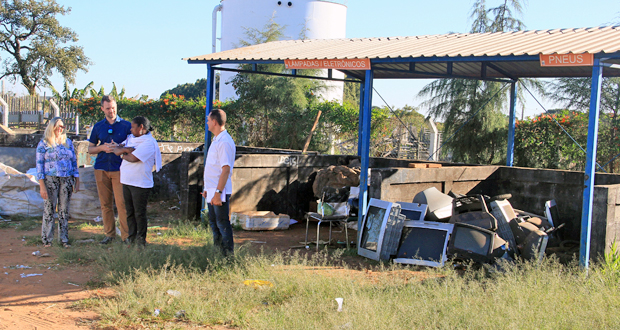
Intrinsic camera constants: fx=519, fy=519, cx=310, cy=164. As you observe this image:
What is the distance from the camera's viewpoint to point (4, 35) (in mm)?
35844

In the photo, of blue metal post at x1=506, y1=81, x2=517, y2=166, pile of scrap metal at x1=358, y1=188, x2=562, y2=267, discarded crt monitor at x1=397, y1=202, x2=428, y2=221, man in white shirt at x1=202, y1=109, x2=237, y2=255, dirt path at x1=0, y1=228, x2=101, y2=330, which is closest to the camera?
dirt path at x1=0, y1=228, x2=101, y2=330

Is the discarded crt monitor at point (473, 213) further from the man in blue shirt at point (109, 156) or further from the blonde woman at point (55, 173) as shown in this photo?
the blonde woman at point (55, 173)

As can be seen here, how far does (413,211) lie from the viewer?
7.57 metres

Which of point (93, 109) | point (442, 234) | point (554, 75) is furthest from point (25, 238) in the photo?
point (93, 109)

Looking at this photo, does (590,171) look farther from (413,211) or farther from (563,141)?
(563,141)

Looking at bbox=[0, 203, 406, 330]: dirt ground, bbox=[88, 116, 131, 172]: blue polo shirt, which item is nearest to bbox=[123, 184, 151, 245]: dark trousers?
bbox=[88, 116, 131, 172]: blue polo shirt

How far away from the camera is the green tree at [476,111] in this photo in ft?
50.0

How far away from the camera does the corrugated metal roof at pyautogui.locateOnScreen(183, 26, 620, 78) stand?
704cm

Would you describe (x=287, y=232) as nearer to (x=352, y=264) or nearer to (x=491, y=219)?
(x=352, y=264)

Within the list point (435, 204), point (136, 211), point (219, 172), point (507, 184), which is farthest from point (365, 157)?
point (136, 211)

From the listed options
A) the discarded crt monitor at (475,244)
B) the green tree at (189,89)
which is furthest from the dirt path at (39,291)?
the green tree at (189,89)

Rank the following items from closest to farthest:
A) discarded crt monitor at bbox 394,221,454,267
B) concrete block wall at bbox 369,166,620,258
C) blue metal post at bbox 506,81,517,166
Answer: discarded crt monitor at bbox 394,221,454,267
concrete block wall at bbox 369,166,620,258
blue metal post at bbox 506,81,517,166

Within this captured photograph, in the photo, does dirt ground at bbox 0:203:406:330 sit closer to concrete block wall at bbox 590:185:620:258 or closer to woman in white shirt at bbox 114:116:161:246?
woman in white shirt at bbox 114:116:161:246

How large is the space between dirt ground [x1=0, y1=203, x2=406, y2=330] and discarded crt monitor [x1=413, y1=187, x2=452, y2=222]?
4.31 feet
